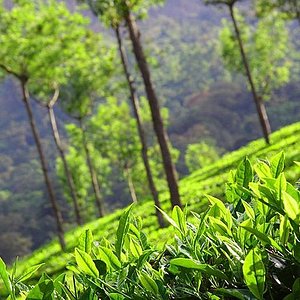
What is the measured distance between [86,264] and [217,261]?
413mm

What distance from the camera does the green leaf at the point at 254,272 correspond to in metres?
1.25

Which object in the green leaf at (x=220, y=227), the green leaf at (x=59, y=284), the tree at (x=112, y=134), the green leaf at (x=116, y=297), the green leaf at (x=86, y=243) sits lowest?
the green leaf at (x=116, y=297)

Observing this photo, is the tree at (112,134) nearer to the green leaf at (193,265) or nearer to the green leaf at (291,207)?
the green leaf at (193,265)

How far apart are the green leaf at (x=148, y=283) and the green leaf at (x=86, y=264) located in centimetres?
16

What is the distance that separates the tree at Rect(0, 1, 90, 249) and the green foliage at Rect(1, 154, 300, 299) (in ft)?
57.1

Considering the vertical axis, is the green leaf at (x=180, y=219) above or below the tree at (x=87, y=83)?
below

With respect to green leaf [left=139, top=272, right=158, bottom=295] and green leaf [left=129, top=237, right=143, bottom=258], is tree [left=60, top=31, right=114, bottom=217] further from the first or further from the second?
green leaf [left=139, top=272, right=158, bottom=295]

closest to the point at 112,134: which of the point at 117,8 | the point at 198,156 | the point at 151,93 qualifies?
the point at 117,8

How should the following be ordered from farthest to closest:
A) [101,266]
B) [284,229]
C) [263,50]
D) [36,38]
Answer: [263,50]
[36,38]
[101,266]
[284,229]

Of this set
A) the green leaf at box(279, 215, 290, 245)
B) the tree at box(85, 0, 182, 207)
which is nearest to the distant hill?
the tree at box(85, 0, 182, 207)

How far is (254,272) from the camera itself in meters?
1.27

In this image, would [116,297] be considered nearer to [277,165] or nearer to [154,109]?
[277,165]

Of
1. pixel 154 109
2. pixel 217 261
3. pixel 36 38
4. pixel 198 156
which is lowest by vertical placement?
pixel 198 156

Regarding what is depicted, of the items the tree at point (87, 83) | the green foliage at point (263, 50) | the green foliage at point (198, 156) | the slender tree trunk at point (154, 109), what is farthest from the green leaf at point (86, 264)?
the green foliage at point (198, 156)
